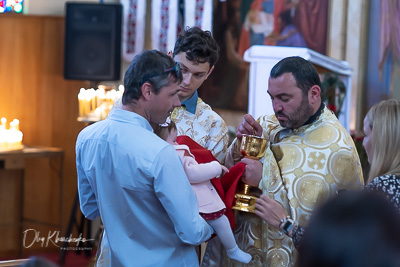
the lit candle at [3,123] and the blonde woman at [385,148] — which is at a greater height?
the blonde woman at [385,148]

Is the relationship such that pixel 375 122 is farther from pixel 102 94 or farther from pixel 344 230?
pixel 102 94

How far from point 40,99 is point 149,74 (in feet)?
18.0

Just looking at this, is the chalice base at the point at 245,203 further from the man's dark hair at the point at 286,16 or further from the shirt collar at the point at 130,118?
the man's dark hair at the point at 286,16

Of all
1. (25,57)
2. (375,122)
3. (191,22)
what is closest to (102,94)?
(25,57)

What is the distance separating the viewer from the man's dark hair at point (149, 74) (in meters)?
2.35

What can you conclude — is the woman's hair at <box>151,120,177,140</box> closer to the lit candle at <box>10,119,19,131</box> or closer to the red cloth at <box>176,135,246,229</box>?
the red cloth at <box>176,135,246,229</box>

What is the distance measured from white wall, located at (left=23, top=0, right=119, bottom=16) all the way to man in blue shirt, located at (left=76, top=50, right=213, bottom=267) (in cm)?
553

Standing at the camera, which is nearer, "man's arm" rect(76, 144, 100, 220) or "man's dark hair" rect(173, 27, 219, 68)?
"man's arm" rect(76, 144, 100, 220)

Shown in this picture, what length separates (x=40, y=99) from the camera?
756 centimetres

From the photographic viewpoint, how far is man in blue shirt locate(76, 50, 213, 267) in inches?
90.2

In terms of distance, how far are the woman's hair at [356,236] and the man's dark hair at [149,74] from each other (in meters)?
1.48

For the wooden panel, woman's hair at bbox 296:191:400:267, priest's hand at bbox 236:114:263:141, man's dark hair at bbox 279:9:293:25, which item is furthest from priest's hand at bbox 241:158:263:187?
man's dark hair at bbox 279:9:293:25

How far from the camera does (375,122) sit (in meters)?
2.46

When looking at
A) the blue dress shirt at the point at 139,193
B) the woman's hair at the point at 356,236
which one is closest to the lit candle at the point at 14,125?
the blue dress shirt at the point at 139,193
